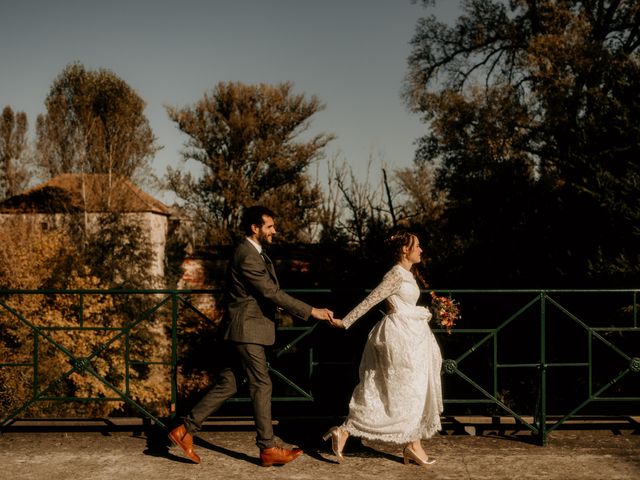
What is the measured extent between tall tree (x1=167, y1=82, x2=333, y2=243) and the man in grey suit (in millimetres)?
31056

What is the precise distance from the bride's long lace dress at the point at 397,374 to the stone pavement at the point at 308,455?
271mm

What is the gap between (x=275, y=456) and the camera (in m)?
4.64

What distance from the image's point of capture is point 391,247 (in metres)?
4.98

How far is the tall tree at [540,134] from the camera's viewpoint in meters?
13.9

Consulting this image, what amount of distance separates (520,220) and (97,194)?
73.3 ft

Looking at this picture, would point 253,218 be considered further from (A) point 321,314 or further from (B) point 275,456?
(B) point 275,456

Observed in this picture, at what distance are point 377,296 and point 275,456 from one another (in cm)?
133

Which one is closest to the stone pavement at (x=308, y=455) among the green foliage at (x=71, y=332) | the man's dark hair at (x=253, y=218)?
Result: the man's dark hair at (x=253, y=218)

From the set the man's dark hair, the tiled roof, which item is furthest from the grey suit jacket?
the tiled roof

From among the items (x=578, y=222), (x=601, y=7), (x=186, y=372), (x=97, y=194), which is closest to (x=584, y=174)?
(x=578, y=222)

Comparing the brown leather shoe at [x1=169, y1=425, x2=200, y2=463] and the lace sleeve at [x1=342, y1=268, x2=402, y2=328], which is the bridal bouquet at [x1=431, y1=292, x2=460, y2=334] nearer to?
the lace sleeve at [x1=342, y1=268, x2=402, y2=328]

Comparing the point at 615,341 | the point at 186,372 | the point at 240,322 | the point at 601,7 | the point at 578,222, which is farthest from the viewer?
the point at 186,372

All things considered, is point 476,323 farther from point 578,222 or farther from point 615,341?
point 615,341

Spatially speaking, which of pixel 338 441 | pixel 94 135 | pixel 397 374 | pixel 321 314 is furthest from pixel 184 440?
pixel 94 135
